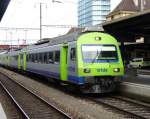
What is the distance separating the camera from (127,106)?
14969mm

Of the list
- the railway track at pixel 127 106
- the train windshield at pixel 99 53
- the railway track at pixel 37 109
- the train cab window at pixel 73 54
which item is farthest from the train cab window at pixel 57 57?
the railway track at pixel 127 106

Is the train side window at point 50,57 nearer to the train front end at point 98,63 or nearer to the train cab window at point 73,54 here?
the train cab window at point 73,54

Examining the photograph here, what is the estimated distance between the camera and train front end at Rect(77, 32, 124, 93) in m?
17.2

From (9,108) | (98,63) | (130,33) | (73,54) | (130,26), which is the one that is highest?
(130,26)

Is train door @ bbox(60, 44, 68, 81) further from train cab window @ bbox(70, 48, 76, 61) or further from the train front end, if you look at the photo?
the train front end

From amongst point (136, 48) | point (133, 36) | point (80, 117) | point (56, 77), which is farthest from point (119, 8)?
point (80, 117)

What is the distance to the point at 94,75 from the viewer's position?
56.5 ft

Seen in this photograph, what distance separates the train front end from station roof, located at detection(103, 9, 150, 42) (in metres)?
7.45

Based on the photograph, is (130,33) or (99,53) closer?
(99,53)

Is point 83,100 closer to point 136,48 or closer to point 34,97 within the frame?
point 34,97

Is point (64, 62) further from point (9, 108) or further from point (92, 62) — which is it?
point (9, 108)

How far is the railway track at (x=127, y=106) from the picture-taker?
42.4ft

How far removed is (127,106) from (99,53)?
3.55 metres

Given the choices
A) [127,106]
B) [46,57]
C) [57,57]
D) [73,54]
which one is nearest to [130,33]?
[46,57]
